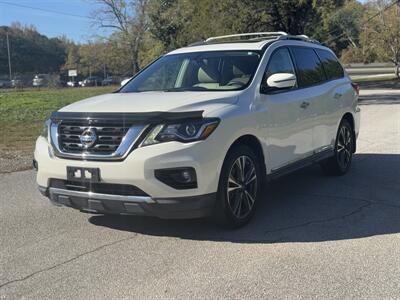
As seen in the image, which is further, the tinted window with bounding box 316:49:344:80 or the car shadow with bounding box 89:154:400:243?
the tinted window with bounding box 316:49:344:80

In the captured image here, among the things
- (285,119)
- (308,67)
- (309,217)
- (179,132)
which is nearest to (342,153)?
(308,67)

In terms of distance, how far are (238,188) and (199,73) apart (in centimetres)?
164

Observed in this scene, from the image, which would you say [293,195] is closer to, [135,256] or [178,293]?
[135,256]

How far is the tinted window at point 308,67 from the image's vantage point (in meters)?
6.93

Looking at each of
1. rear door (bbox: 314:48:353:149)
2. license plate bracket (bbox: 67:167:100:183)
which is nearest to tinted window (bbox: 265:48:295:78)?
rear door (bbox: 314:48:353:149)

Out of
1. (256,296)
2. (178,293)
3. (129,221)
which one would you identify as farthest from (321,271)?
(129,221)

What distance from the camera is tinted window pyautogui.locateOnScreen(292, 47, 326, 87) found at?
6926 millimetres

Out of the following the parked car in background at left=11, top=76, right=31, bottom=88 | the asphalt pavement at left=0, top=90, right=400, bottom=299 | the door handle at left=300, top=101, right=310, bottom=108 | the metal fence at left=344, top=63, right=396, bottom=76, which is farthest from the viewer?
the parked car in background at left=11, top=76, right=31, bottom=88

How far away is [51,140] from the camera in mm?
5305

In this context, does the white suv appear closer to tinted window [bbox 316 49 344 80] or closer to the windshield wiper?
the windshield wiper

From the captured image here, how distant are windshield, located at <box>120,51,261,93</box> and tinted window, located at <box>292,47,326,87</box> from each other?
36.5 inches

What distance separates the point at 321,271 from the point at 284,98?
2.47 meters

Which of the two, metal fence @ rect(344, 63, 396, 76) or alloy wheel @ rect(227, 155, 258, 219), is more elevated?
alloy wheel @ rect(227, 155, 258, 219)

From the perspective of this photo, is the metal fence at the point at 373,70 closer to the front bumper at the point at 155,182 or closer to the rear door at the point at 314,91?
the rear door at the point at 314,91
